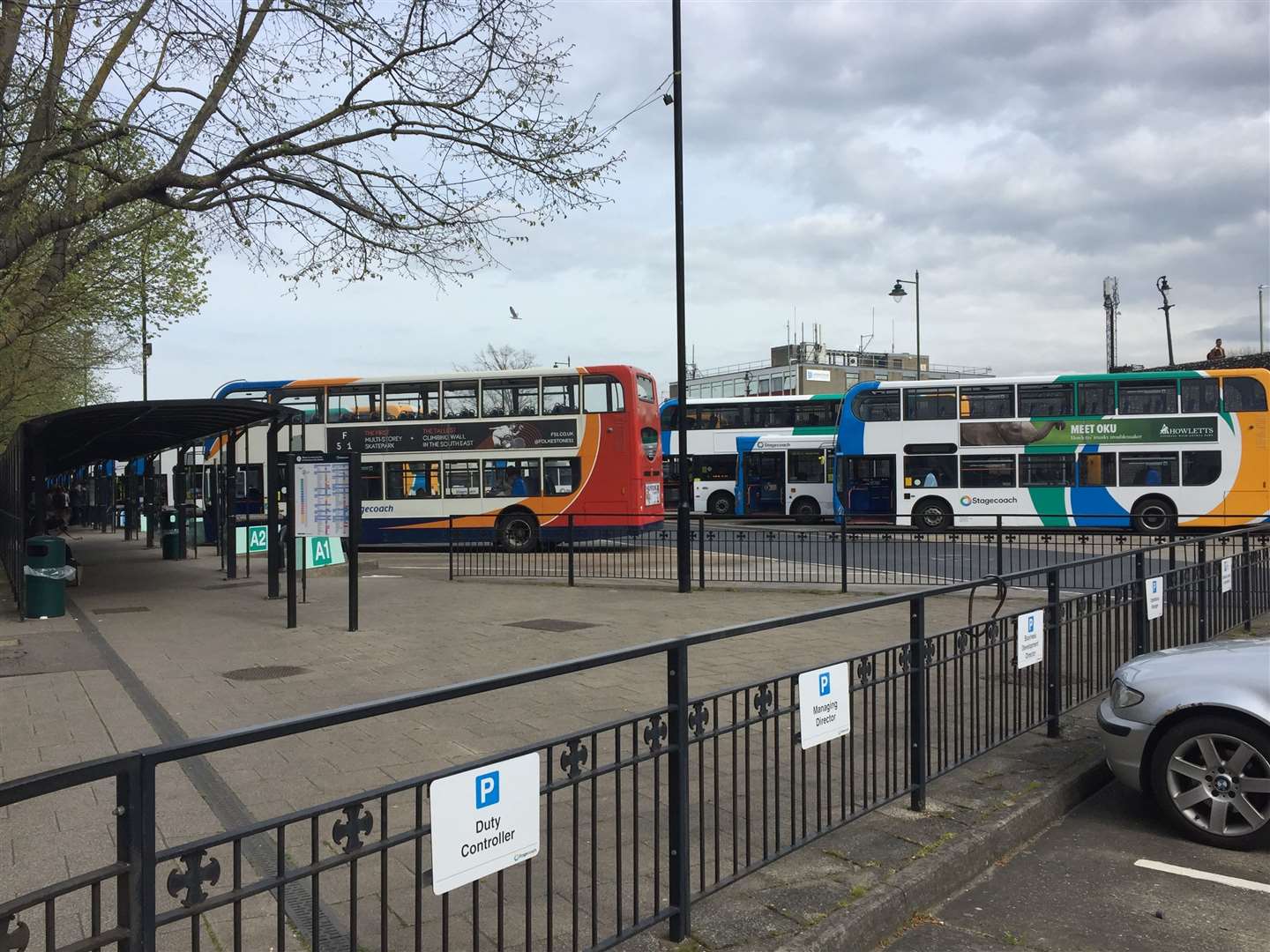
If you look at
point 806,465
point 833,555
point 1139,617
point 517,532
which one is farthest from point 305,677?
point 806,465

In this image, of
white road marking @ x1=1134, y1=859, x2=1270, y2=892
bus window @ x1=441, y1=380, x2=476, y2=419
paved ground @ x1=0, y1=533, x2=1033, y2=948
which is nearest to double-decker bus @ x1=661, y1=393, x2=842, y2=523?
bus window @ x1=441, y1=380, x2=476, y2=419

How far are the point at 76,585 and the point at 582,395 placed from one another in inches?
441

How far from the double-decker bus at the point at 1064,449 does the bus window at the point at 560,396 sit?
896 centimetres

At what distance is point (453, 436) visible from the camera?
76.2 feet

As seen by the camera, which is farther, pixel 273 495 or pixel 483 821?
pixel 273 495

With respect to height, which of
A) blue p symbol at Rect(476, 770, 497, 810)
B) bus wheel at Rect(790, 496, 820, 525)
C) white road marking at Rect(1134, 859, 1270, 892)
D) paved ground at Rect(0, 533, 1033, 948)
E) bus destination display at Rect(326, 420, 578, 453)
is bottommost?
white road marking at Rect(1134, 859, 1270, 892)

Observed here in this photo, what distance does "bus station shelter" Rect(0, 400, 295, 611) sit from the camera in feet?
43.7

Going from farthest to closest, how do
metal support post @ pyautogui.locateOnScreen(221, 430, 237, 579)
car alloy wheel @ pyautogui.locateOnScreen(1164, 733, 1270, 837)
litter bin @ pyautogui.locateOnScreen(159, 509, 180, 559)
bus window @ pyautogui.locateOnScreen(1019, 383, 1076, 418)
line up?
bus window @ pyautogui.locateOnScreen(1019, 383, 1076, 418)
litter bin @ pyautogui.locateOnScreen(159, 509, 180, 559)
metal support post @ pyautogui.locateOnScreen(221, 430, 237, 579)
car alloy wheel @ pyautogui.locateOnScreen(1164, 733, 1270, 837)

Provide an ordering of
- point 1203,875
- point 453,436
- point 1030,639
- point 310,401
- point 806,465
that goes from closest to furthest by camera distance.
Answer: point 1203,875 < point 1030,639 < point 453,436 < point 310,401 < point 806,465

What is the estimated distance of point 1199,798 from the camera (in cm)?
489

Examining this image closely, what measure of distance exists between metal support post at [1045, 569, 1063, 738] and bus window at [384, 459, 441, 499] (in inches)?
733

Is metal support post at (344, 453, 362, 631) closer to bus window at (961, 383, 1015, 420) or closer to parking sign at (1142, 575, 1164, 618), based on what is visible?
parking sign at (1142, 575, 1164, 618)

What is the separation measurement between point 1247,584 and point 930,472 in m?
16.2

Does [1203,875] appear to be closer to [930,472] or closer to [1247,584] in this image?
[1247,584]
